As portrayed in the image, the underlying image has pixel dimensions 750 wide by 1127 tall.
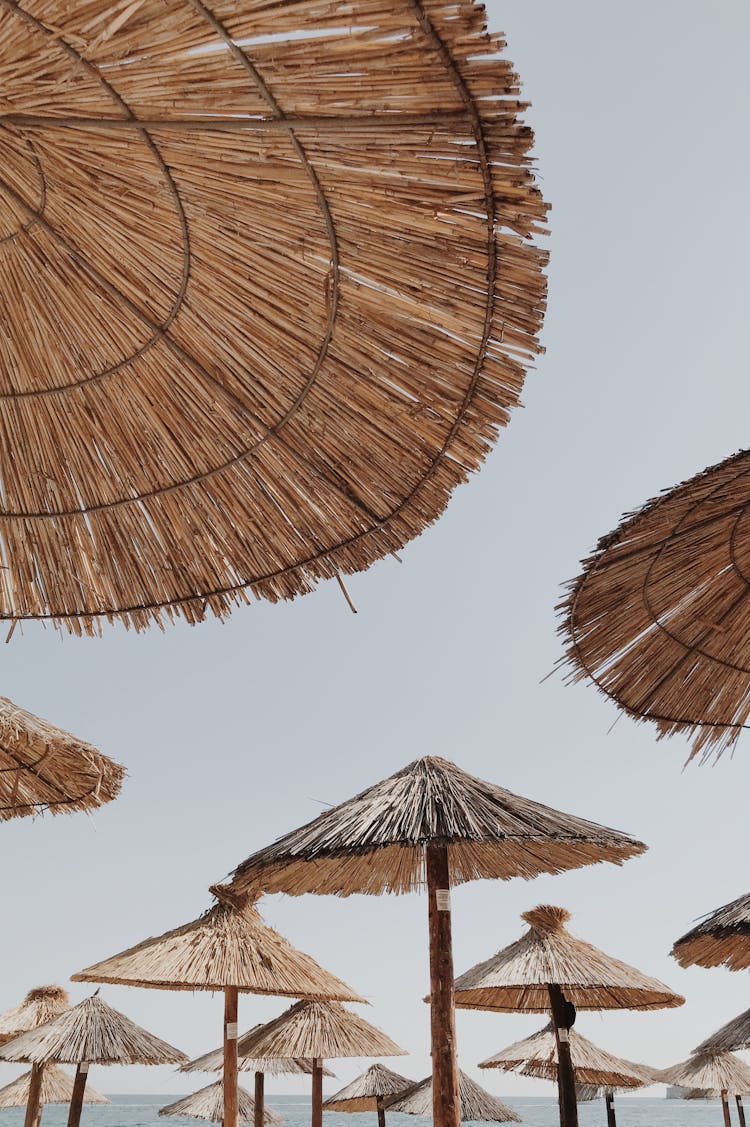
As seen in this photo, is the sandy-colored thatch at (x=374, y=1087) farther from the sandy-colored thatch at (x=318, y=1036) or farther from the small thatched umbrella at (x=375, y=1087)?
the sandy-colored thatch at (x=318, y=1036)

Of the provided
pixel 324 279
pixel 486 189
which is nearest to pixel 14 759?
pixel 324 279

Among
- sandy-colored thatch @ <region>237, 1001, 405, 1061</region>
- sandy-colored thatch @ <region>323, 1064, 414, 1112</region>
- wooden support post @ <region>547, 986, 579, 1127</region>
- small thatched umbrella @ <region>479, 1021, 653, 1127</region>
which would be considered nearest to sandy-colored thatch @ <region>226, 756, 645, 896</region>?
wooden support post @ <region>547, 986, 579, 1127</region>

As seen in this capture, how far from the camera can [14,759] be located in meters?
4.45

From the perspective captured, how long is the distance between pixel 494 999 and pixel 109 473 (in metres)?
8.63

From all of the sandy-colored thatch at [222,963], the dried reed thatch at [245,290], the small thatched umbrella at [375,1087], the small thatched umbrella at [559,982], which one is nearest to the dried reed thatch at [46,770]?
the dried reed thatch at [245,290]

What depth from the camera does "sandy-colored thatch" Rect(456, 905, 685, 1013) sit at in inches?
300

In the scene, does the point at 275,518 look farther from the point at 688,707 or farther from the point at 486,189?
the point at 688,707

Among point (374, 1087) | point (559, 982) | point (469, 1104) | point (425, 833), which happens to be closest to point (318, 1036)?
point (469, 1104)

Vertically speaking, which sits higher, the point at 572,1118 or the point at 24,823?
the point at 24,823

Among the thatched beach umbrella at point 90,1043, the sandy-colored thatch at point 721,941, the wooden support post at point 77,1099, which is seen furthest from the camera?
the thatched beach umbrella at point 90,1043

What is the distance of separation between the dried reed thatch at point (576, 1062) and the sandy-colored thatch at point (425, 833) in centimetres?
777

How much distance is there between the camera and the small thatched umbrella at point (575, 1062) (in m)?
11.8

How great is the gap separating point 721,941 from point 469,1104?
751 centimetres

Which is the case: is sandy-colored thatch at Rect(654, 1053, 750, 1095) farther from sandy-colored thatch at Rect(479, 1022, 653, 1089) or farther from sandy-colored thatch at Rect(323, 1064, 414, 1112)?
sandy-colored thatch at Rect(323, 1064, 414, 1112)
